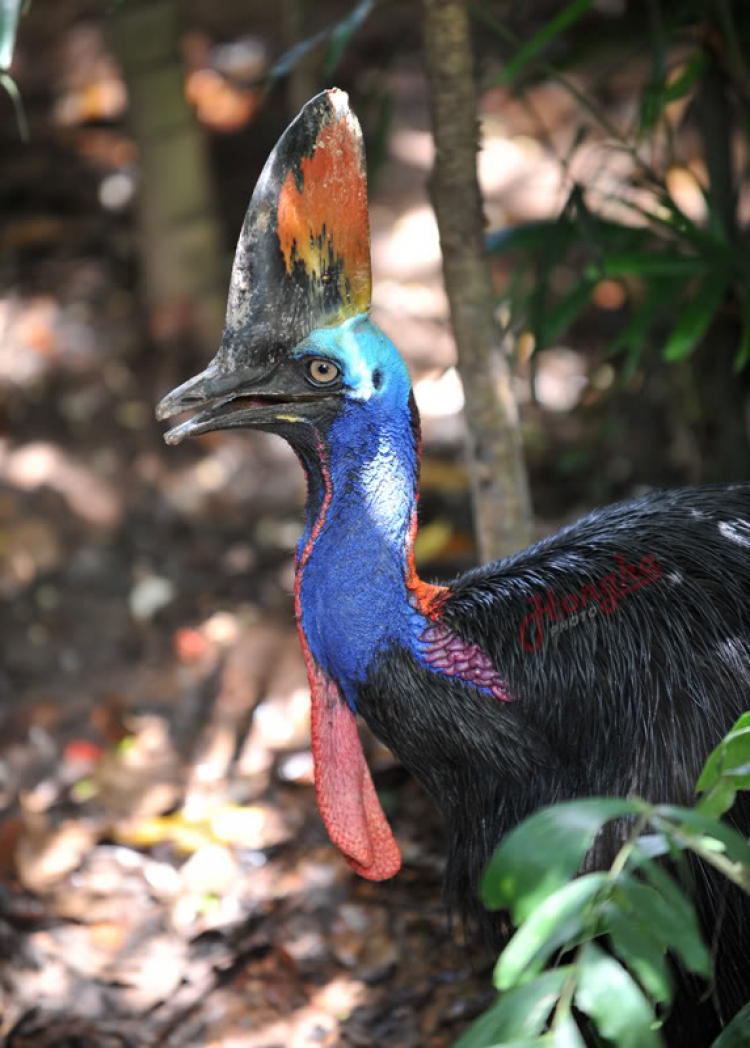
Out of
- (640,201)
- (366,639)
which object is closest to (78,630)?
(366,639)

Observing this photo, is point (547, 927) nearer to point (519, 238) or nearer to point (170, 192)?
point (519, 238)

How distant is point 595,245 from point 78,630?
201 centimetres

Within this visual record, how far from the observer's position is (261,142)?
529 centimetres

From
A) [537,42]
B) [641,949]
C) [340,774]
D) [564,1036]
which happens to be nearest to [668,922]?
[641,949]

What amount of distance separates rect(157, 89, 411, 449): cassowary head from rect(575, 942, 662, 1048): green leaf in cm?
104

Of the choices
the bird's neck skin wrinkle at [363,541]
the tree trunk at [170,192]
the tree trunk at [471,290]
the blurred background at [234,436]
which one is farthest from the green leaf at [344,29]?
the tree trunk at [170,192]

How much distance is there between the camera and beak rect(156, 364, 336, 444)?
1962 millimetres

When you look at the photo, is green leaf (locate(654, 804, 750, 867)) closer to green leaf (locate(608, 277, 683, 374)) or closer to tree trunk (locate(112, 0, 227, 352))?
green leaf (locate(608, 277, 683, 374))

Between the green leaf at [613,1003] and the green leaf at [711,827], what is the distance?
0.14m

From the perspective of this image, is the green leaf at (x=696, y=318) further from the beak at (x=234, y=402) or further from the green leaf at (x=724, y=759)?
the green leaf at (x=724, y=759)

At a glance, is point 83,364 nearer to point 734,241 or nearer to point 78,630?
point 78,630

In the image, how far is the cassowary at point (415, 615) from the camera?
6.51 ft

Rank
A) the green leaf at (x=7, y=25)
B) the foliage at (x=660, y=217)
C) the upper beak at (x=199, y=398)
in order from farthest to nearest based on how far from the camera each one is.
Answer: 1. the foliage at (x=660, y=217)
2. the green leaf at (x=7, y=25)
3. the upper beak at (x=199, y=398)

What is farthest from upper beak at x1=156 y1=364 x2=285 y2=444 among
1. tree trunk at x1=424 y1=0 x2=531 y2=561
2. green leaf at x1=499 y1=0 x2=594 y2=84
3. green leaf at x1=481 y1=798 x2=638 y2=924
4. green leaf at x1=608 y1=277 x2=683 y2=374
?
green leaf at x1=608 y1=277 x2=683 y2=374
